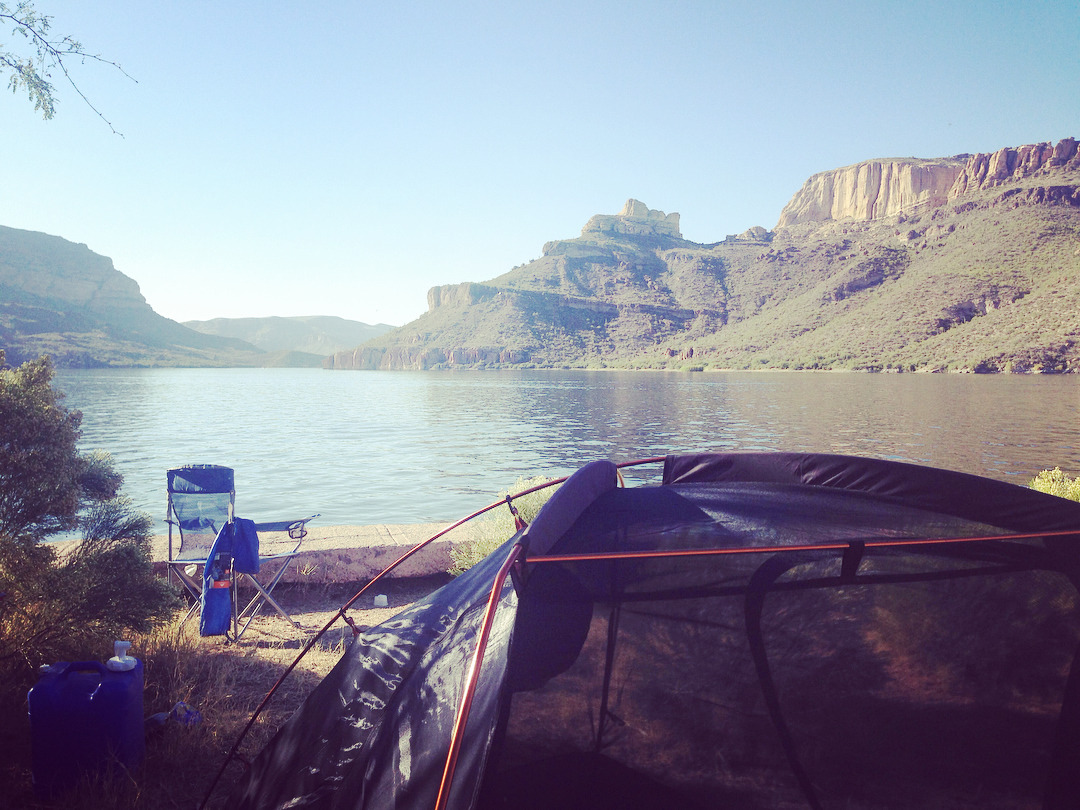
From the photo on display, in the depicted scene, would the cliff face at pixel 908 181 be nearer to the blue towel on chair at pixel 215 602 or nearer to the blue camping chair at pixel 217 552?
the blue camping chair at pixel 217 552

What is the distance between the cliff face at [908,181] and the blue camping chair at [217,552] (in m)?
130

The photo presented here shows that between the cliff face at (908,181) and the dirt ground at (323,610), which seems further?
the cliff face at (908,181)

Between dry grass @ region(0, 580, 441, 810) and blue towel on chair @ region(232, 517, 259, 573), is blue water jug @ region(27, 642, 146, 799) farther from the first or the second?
blue towel on chair @ region(232, 517, 259, 573)

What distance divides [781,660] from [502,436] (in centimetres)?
2895

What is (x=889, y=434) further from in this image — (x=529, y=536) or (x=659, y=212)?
(x=659, y=212)

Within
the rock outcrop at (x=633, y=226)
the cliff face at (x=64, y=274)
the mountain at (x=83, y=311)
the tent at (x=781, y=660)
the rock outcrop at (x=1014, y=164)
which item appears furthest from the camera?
the rock outcrop at (x=633, y=226)

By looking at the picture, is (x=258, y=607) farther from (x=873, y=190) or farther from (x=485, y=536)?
(x=873, y=190)

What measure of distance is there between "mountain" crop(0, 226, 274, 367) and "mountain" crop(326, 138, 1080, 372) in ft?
150

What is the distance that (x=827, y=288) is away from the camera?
95625 millimetres

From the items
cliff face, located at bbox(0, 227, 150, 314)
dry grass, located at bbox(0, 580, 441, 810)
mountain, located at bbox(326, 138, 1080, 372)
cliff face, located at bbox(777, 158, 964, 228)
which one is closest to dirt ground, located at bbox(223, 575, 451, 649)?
dry grass, located at bbox(0, 580, 441, 810)

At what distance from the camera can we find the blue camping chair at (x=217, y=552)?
15.5 ft

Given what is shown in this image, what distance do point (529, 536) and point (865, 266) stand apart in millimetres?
104456

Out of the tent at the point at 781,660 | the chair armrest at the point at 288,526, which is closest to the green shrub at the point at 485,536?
the chair armrest at the point at 288,526

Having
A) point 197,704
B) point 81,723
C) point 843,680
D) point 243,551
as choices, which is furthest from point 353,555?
point 843,680
